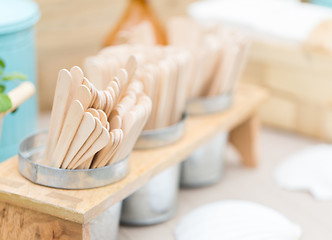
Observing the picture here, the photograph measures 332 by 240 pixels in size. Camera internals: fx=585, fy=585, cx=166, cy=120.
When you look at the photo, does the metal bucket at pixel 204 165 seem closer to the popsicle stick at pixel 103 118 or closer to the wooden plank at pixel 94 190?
the wooden plank at pixel 94 190

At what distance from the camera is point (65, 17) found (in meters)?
1.24

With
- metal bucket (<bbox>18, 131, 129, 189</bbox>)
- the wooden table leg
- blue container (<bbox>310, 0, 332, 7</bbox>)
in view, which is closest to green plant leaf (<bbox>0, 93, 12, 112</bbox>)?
metal bucket (<bbox>18, 131, 129, 189</bbox>)

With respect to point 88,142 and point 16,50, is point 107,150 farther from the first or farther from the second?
point 16,50

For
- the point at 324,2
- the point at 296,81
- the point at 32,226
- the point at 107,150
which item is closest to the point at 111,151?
the point at 107,150

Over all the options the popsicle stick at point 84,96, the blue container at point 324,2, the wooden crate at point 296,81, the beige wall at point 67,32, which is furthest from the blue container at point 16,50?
the blue container at point 324,2

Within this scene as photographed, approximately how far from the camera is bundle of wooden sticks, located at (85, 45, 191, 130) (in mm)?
753

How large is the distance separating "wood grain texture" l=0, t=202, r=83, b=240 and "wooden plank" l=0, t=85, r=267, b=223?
1 cm

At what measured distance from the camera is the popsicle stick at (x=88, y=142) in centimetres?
60

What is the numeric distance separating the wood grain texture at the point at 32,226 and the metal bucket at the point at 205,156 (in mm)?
307

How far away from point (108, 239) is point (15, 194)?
0.43 ft

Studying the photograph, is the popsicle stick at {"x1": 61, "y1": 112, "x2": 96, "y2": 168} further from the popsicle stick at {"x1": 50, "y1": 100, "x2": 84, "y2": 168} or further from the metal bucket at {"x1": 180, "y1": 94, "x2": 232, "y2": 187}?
the metal bucket at {"x1": 180, "y1": 94, "x2": 232, "y2": 187}

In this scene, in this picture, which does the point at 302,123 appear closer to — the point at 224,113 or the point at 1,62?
the point at 224,113

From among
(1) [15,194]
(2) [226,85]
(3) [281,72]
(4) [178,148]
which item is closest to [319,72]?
(3) [281,72]

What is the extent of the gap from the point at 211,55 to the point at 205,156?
6.1 inches
